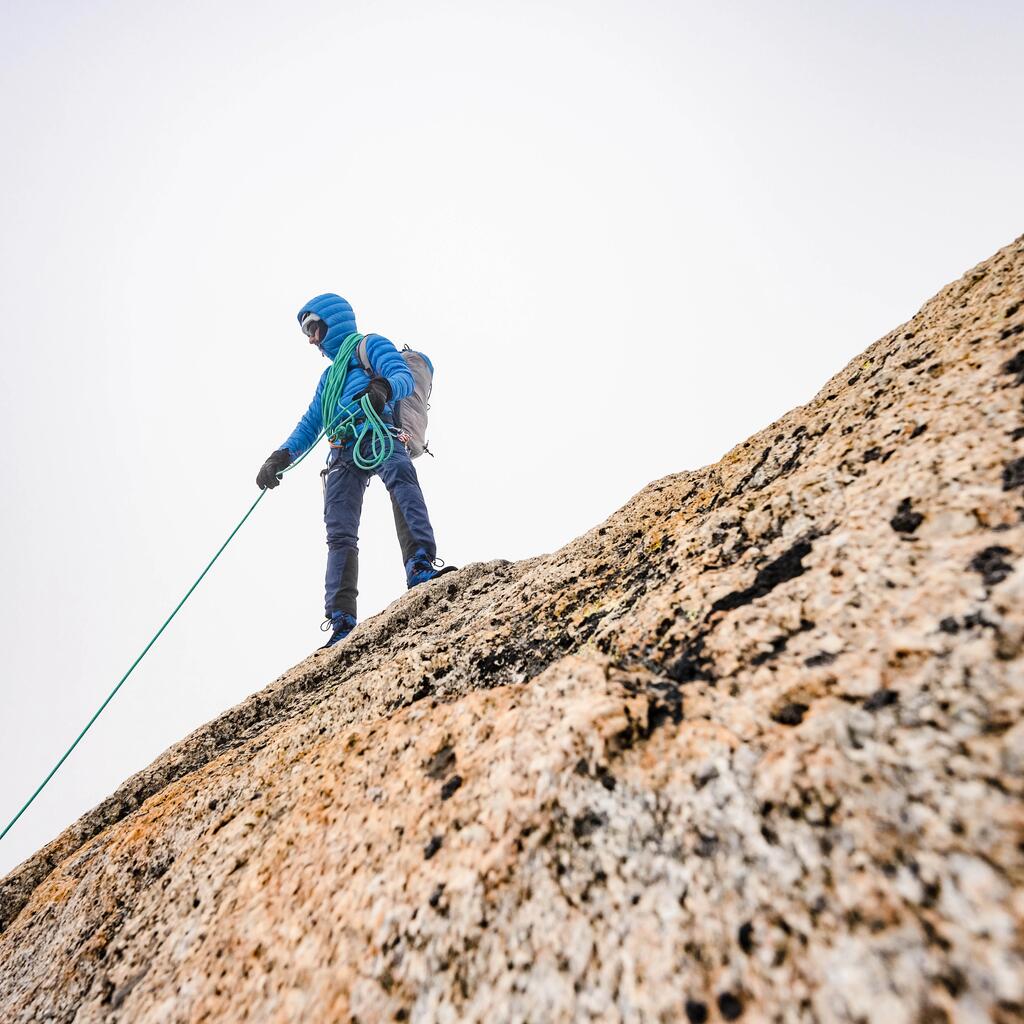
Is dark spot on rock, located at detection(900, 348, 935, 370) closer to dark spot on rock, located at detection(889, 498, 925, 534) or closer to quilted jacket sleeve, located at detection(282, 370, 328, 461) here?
dark spot on rock, located at detection(889, 498, 925, 534)

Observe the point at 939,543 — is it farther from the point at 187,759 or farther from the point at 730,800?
the point at 187,759

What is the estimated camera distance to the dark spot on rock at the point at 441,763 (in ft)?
6.97

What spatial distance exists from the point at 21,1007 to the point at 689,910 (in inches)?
124

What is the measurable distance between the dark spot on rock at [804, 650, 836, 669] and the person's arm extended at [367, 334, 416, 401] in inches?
311

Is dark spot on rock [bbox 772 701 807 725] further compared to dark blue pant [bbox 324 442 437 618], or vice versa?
dark blue pant [bbox 324 442 437 618]

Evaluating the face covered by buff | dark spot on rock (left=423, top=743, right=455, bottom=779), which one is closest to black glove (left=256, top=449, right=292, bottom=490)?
the face covered by buff

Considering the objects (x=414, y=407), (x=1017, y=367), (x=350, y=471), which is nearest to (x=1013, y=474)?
(x=1017, y=367)

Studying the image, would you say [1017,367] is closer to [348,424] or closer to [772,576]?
[772,576]

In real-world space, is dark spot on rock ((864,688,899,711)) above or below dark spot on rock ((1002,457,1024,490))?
below

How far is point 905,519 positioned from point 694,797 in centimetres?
109

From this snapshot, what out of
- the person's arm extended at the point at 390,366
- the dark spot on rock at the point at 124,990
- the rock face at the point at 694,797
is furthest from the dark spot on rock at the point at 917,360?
the person's arm extended at the point at 390,366

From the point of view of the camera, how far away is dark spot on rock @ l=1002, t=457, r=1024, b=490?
63.4 inches

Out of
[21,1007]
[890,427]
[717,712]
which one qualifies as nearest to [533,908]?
[717,712]

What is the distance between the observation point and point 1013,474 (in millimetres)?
1638
